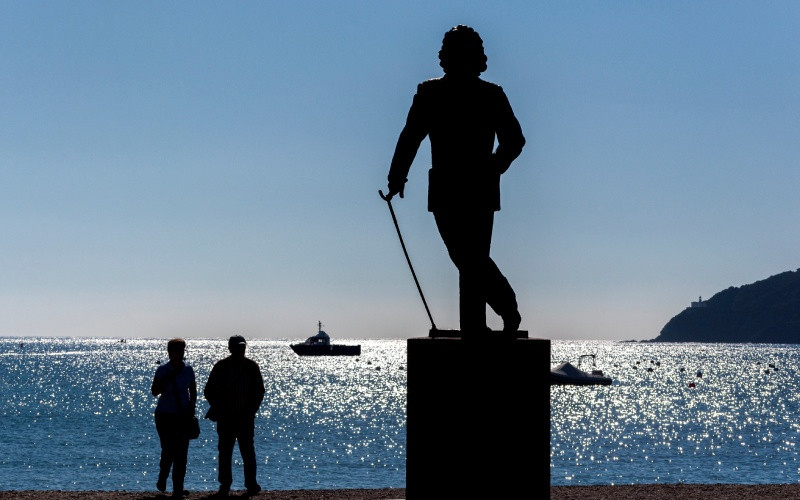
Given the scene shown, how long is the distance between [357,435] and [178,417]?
47677mm

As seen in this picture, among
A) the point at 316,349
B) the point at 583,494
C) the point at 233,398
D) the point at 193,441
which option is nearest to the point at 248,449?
the point at 233,398

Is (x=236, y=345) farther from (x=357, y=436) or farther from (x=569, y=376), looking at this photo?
(x=569, y=376)

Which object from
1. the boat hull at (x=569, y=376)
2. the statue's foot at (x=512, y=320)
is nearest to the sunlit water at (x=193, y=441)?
the boat hull at (x=569, y=376)

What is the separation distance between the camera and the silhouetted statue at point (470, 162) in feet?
28.9

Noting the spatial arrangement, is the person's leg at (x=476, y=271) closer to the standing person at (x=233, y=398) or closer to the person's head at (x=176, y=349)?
the person's head at (x=176, y=349)

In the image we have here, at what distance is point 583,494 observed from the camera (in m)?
13.6

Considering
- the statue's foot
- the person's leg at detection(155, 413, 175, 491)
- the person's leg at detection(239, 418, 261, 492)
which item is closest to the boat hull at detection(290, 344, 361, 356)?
the person's leg at detection(239, 418, 261, 492)

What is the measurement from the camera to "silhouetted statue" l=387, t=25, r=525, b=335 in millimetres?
8797

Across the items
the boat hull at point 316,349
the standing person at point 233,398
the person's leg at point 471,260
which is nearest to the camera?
the person's leg at point 471,260

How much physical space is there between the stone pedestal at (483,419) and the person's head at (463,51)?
6.70ft

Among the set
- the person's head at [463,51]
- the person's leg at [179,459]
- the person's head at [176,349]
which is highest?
the person's head at [463,51]

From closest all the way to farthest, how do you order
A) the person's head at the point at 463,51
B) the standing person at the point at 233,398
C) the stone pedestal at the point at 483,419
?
the stone pedestal at the point at 483,419
the person's head at the point at 463,51
the standing person at the point at 233,398

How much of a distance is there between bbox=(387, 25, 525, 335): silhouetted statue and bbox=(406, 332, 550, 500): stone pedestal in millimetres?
364

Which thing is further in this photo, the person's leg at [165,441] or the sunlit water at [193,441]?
the sunlit water at [193,441]
